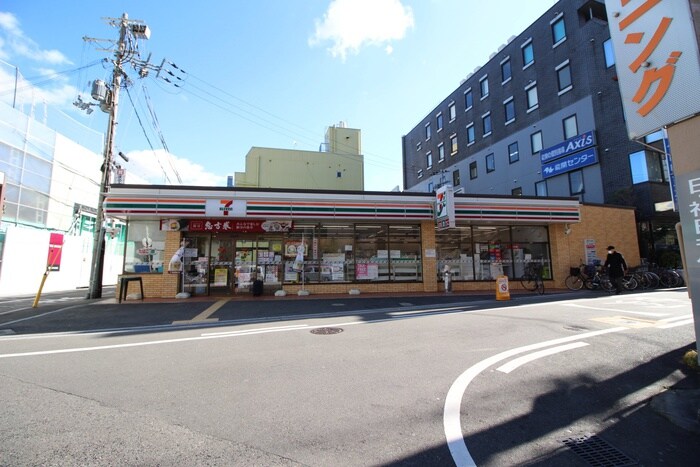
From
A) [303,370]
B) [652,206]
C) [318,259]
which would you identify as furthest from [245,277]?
[652,206]

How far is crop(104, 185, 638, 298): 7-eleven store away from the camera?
14680mm

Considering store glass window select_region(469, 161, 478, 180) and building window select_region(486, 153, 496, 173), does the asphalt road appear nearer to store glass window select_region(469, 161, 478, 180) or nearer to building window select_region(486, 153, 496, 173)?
building window select_region(486, 153, 496, 173)

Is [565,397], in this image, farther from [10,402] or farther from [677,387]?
[10,402]

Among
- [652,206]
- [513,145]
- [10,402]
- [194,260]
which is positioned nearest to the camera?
[10,402]

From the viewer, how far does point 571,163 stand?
76.6 feet

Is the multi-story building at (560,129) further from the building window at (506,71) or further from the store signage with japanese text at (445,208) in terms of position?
the store signage with japanese text at (445,208)

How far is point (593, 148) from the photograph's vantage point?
21828 mm

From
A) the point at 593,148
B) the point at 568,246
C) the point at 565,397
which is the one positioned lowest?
the point at 565,397

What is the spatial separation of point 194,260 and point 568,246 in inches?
681

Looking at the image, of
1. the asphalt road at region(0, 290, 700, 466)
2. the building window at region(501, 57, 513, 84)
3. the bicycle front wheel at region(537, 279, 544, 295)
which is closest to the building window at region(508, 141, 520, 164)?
the building window at region(501, 57, 513, 84)

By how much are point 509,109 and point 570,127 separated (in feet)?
22.2

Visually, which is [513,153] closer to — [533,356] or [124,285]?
[533,356]

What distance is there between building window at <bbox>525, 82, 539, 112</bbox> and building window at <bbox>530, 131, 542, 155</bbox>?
2.06 meters

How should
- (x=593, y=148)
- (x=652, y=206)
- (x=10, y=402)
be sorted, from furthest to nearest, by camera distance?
1. (x=593, y=148)
2. (x=652, y=206)
3. (x=10, y=402)
